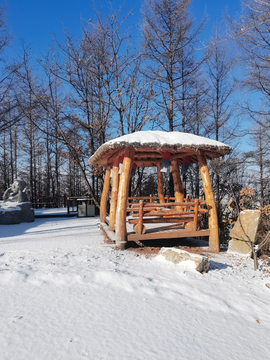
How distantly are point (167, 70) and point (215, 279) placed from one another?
12063 mm

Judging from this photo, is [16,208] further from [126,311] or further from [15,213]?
[126,311]

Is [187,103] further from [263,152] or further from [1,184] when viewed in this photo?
[1,184]

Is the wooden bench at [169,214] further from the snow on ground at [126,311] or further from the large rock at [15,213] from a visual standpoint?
the large rock at [15,213]

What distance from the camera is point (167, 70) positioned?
1388 cm

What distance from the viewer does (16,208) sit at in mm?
12945

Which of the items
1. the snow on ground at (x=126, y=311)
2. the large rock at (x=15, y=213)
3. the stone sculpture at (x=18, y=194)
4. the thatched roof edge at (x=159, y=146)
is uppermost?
the thatched roof edge at (x=159, y=146)

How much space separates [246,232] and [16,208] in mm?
10948

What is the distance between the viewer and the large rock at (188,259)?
197 inches

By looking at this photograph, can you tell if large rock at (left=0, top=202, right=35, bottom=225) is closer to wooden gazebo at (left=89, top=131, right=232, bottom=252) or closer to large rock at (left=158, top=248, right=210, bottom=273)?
wooden gazebo at (left=89, top=131, right=232, bottom=252)

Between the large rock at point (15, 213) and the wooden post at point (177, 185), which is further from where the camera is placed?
the large rock at point (15, 213)

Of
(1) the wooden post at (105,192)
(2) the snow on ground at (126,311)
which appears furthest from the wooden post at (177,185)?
(2) the snow on ground at (126,311)

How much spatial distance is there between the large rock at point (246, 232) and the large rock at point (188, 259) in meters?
2.30

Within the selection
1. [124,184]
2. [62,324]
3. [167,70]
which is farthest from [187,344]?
[167,70]

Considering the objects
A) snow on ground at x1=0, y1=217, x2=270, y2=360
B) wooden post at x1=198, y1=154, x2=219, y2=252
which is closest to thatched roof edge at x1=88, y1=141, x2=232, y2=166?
wooden post at x1=198, y1=154, x2=219, y2=252
